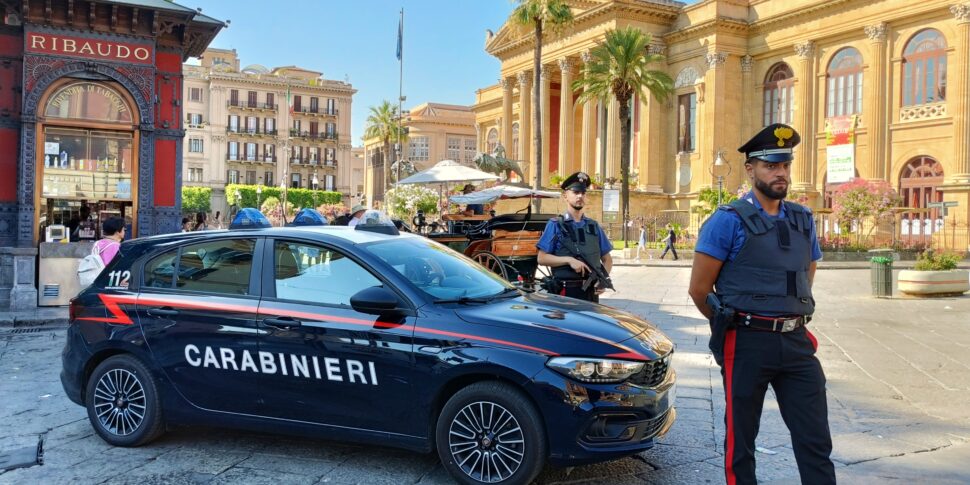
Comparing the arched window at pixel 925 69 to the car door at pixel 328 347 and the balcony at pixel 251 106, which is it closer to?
the car door at pixel 328 347

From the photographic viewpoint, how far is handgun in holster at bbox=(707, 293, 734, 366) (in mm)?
3617

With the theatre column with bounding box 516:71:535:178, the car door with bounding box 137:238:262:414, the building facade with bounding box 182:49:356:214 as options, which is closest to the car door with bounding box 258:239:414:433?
the car door with bounding box 137:238:262:414

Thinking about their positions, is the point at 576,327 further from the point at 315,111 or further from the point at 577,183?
the point at 315,111

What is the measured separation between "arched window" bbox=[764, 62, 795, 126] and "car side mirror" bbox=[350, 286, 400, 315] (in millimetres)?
42560

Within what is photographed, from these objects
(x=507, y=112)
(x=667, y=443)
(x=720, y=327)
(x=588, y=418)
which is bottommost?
(x=667, y=443)

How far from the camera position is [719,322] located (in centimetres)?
364

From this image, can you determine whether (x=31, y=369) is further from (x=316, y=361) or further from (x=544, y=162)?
(x=544, y=162)

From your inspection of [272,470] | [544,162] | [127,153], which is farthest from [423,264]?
[544,162]

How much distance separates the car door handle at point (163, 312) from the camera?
516 centimetres

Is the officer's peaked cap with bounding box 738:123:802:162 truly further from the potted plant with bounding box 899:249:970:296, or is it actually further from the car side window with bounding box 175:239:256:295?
the potted plant with bounding box 899:249:970:296

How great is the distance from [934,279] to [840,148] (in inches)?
1025

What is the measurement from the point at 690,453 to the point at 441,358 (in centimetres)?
196

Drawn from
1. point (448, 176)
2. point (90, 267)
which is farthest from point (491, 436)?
point (448, 176)

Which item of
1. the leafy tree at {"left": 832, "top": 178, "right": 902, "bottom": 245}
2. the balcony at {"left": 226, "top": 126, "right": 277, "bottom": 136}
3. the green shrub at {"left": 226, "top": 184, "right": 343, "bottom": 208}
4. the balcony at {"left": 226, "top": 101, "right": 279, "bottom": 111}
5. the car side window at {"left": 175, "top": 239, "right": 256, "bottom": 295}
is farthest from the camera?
the balcony at {"left": 226, "top": 126, "right": 277, "bottom": 136}
